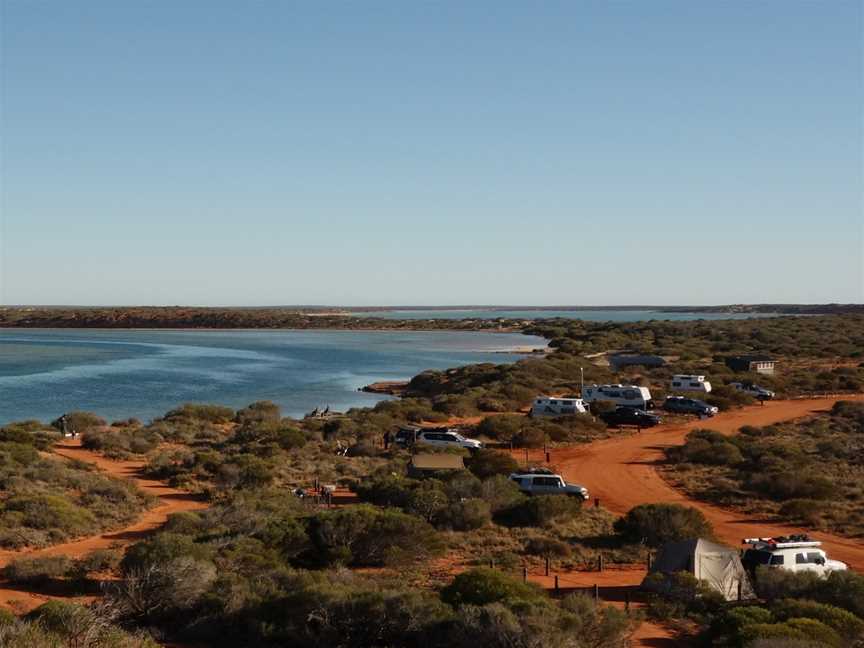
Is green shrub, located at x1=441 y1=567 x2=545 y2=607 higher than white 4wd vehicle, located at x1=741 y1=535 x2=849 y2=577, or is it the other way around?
green shrub, located at x1=441 y1=567 x2=545 y2=607

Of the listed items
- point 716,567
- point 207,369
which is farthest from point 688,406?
point 207,369

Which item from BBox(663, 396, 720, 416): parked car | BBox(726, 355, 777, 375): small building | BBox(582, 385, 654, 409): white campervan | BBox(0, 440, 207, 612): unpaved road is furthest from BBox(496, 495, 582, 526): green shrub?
BBox(726, 355, 777, 375): small building

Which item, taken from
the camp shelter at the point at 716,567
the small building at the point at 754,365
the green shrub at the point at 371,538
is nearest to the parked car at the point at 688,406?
the small building at the point at 754,365

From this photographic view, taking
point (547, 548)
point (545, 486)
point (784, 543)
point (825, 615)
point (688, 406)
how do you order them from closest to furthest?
point (825, 615) → point (784, 543) → point (547, 548) → point (545, 486) → point (688, 406)

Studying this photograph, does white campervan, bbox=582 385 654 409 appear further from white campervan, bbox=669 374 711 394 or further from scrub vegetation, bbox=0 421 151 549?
scrub vegetation, bbox=0 421 151 549

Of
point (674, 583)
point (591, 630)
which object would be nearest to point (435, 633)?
point (591, 630)

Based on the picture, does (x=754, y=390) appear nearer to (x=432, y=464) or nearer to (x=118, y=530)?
(x=432, y=464)
